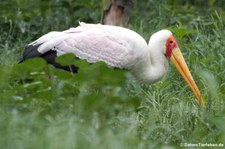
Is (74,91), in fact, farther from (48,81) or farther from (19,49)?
(19,49)

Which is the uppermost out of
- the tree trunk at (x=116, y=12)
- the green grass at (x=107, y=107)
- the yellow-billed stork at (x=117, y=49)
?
the tree trunk at (x=116, y=12)

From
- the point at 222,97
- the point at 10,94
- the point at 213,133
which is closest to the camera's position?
the point at 10,94

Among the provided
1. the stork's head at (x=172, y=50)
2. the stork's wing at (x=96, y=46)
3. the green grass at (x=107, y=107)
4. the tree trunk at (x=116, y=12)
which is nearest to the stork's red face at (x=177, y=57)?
the stork's head at (x=172, y=50)

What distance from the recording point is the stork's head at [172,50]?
7.81 m

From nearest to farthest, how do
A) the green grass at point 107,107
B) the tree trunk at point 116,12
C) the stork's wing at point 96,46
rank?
the green grass at point 107,107 → the stork's wing at point 96,46 → the tree trunk at point 116,12

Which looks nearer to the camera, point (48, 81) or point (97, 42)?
point (48, 81)

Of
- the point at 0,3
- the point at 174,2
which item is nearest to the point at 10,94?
the point at 0,3

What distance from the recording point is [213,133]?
605cm

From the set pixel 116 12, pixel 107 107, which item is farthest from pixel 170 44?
pixel 107 107

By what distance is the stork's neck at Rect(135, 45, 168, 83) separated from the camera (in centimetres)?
768

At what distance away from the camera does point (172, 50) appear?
7.89 meters

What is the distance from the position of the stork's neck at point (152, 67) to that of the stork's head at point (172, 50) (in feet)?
0.20

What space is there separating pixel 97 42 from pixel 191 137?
1.78 metres

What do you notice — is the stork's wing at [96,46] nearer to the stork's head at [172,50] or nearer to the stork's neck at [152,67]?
the stork's neck at [152,67]
